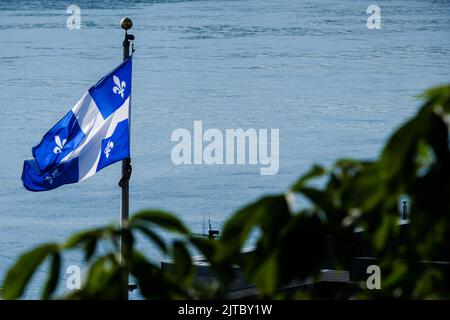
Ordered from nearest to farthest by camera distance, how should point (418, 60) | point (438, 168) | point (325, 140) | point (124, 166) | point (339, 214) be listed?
point (438, 168)
point (339, 214)
point (124, 166)
point (325, 140)
point (418, 60)

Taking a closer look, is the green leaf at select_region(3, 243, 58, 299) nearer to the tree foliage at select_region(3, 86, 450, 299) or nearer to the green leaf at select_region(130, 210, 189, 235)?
the tree foliage at select_region(3, 86, 450, 299)

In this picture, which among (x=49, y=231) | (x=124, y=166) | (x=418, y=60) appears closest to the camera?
(x=124, y=166)

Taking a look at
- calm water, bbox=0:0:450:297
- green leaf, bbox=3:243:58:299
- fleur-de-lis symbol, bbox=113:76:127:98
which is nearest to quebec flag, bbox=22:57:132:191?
fleur-de-lis symbol, bbox=113:76:127:98

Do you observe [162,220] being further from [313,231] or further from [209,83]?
[209,83]

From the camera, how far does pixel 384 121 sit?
5419 cm

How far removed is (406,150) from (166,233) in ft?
1.18

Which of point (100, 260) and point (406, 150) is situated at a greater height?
point (406, 150)

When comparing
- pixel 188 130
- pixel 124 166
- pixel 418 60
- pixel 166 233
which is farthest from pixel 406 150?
pixel 418 60

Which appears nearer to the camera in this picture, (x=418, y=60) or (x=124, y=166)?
(x=124, y=166)

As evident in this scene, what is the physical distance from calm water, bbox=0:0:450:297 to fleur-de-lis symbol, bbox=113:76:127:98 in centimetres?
2057

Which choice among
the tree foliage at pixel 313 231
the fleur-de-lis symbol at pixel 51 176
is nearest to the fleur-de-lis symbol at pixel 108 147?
the fleur-de-lis symbol at pixel 51 176

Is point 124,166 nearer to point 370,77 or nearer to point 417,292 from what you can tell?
point 417,292

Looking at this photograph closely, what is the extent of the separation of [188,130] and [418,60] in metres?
22.1

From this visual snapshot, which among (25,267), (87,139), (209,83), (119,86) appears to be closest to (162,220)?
(25,267)
